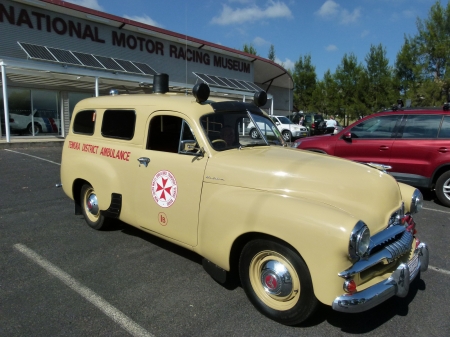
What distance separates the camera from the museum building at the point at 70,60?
15266 millimetres

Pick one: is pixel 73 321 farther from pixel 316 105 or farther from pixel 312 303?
pixel 316 105

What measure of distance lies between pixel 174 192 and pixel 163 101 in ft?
3.70

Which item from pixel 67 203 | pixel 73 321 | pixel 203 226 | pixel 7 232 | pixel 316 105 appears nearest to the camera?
pixel 73 321

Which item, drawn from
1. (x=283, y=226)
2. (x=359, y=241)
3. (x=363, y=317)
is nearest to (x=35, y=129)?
(x=283, y=226)

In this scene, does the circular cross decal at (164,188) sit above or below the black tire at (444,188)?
above

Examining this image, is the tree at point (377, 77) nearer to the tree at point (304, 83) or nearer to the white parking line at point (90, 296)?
the tree at point (304, 83)

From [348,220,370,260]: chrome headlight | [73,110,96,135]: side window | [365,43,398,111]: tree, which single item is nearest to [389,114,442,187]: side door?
[348,220,370,260]: chrome headlight

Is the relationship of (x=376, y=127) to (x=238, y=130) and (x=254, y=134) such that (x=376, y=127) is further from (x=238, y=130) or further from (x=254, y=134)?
(x=238, y=130)

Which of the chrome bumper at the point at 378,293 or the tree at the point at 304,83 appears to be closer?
the chrome bumper at the point at 378,293

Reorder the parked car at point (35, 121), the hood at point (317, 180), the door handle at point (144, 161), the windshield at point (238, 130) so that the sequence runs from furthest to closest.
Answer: the parked car at point (35, 121) → the door handle at point (144, 161) → the windshield at point (238, 130) → the hood at point (317, 180)

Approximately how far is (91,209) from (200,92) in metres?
2.66

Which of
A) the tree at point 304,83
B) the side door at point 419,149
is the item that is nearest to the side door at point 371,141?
the side door at point 419,149

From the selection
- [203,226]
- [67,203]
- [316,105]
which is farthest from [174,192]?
[316,105]

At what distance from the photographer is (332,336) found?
9.43ft
